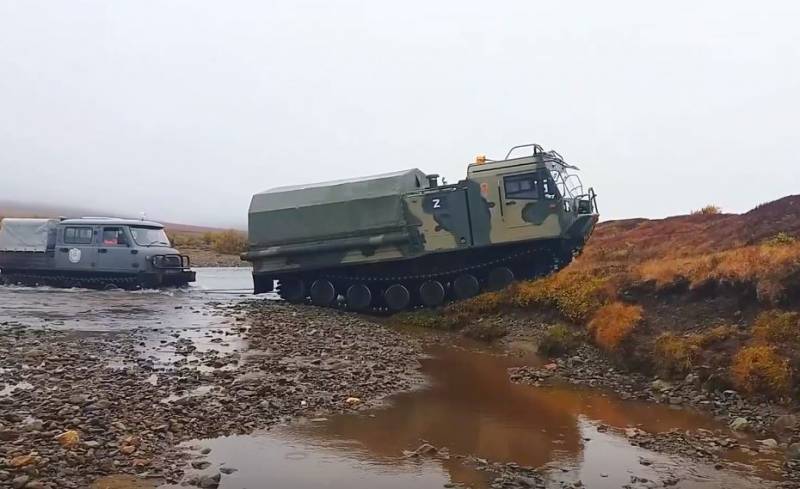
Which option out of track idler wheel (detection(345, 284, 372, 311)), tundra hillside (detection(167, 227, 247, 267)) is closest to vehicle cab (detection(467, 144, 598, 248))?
track idler wheel (detection(345, 284, 372, 311))

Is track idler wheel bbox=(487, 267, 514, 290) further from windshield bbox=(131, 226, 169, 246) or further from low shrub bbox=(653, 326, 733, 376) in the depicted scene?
windshield bbox=(131, 226, 169, 246)

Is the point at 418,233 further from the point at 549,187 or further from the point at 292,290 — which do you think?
the point at 292,290

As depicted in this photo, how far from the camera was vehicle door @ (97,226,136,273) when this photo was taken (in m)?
24.3

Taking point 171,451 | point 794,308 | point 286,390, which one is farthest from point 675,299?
point 171,451

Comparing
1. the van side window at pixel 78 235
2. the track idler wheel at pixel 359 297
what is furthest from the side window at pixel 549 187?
the van side window at pixel 78 235

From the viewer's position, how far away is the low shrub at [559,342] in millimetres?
13531

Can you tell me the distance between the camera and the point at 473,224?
19.3 m

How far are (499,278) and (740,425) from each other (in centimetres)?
1053

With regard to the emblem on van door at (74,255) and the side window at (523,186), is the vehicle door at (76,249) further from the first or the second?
the side window at (523,186)

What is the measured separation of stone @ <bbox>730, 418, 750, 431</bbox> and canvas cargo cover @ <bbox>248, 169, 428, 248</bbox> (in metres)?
12.1

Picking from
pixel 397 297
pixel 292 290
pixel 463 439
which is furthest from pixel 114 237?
pixel 463 439

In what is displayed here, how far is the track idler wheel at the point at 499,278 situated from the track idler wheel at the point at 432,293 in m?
1.40

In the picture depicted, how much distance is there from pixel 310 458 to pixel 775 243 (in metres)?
12.0

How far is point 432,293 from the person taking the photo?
1964 cm
